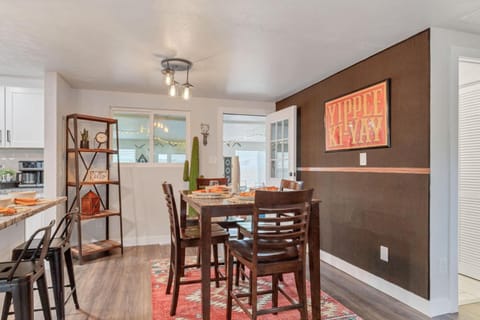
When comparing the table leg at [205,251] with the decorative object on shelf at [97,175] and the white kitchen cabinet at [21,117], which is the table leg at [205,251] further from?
the white kitchen cabinet at [21,117]

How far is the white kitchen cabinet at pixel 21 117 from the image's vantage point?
3686mm

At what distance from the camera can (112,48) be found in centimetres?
270

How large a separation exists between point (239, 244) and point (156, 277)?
4.47ft

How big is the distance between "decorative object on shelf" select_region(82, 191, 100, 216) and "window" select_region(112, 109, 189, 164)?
711 mm

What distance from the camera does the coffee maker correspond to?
13.0 ft

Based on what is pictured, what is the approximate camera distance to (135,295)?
2.63 meters

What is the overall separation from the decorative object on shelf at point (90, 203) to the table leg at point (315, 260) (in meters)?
2.86

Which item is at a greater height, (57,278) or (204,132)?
(204,132)

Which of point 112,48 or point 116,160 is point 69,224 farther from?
point 116,160

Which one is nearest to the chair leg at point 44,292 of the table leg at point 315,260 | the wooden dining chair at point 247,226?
the wooden dining chair at point 247,226

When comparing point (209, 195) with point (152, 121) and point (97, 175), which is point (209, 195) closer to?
point (97, 175)

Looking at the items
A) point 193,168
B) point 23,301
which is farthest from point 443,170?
point 193,168

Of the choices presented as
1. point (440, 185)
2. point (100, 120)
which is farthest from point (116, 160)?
point (440, 185)

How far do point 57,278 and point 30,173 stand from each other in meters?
2.65
